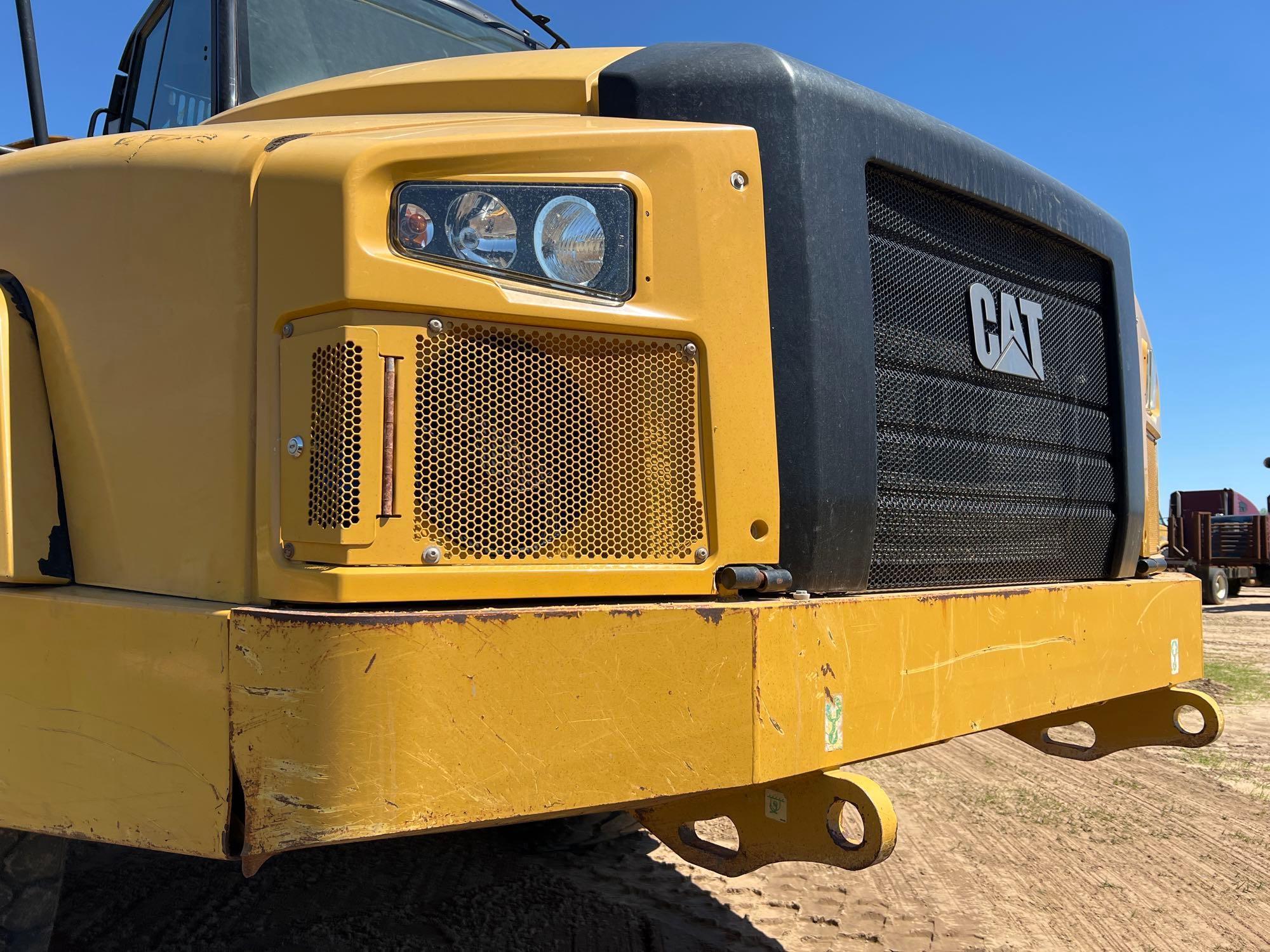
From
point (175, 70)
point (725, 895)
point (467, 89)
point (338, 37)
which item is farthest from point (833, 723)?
point (175, 70)

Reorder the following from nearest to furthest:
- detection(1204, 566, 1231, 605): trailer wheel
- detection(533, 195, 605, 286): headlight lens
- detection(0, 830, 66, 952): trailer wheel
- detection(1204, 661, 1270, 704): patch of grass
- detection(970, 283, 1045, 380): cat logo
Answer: detection(533, 195, 605, 286): headlight lens → detection(0, 830, 66, 952): trailer wheel → detection(970, 283, 1045, 380): cat logo → detection(1204, 661, 1270, 704): patch of grass → detection(1204, 566, 1231, 605): trailer wheel

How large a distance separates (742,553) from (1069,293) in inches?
59.1

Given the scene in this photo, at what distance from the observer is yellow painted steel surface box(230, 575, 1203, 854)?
1.46 metres

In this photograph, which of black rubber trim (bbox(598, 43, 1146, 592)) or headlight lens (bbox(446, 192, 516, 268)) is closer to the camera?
headlight lens (bbox(446, 192, 516, 268))

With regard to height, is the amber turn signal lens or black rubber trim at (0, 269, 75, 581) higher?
the amber turn signal lens

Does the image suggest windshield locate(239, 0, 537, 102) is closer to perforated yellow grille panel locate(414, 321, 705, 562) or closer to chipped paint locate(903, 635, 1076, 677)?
perforated yellow grille panel locate(414, 321, 705, 562)

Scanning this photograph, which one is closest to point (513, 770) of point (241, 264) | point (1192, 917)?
point (241, 264)

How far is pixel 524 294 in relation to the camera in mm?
1647

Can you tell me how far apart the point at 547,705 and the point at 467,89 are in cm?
131

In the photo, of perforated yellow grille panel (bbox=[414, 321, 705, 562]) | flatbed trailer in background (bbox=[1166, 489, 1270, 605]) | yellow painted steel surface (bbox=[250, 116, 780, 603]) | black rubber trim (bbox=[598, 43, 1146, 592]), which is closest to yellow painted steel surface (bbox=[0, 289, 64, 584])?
yellow painted steel surface (bbox=[250, 116, 780, 603])

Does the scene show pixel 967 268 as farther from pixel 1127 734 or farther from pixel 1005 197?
pixel 1127 734

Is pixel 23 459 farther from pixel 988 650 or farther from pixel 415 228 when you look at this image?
pixel 988 650

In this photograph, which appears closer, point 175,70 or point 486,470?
point 486,470

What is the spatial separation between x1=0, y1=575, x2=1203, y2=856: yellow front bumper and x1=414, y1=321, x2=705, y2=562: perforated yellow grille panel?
0.14 metres
